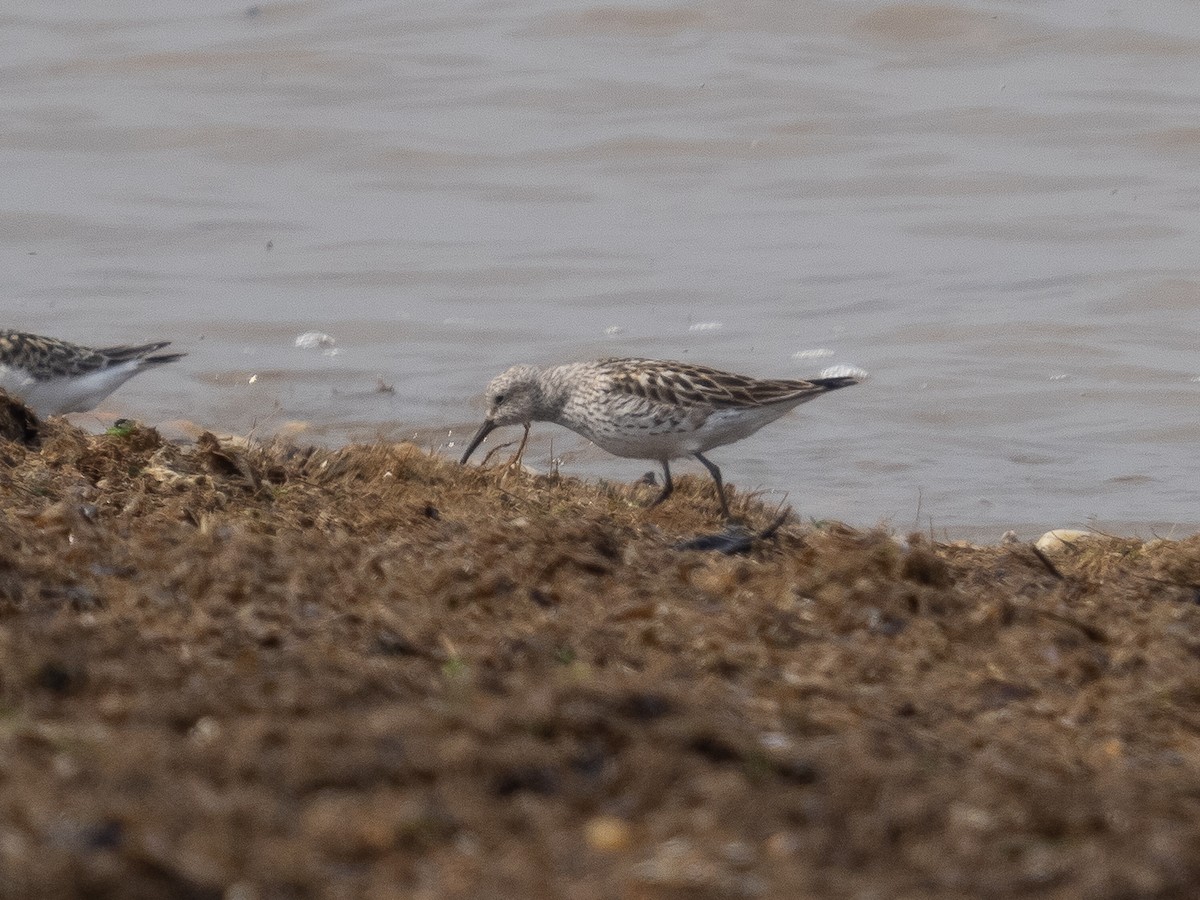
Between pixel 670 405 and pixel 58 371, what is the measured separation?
4.41 metres

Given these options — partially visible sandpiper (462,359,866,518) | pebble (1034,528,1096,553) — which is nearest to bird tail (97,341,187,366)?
partially visible sandpiper (462,359,866,518)

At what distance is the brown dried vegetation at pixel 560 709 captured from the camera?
3.04 m

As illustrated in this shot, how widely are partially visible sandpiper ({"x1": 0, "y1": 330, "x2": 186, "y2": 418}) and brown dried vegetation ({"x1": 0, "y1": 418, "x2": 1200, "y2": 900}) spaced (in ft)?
12.8

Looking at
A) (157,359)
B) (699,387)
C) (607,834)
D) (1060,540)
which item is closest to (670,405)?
(699,387)

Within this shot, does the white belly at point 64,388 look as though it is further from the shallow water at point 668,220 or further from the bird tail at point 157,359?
the shallow water at point 668,220

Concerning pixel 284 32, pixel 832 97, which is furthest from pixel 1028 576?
pixel 284 32

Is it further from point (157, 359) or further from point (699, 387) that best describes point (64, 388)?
point (699, 387)

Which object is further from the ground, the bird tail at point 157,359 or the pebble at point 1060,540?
Answer: the bird tail at point 157,359

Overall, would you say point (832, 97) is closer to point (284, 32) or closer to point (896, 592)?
point (284, 32)

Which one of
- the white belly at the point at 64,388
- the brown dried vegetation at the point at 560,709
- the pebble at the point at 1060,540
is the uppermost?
the brown dried vegetation at the point at 560,709

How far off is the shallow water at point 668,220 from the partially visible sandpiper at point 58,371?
0.93m

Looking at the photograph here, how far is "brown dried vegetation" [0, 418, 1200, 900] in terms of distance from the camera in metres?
3.04

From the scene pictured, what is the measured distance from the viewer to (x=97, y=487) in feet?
22.7

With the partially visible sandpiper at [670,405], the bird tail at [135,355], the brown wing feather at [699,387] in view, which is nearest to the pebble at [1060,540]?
the partially visible sandpiper at [670,405]
